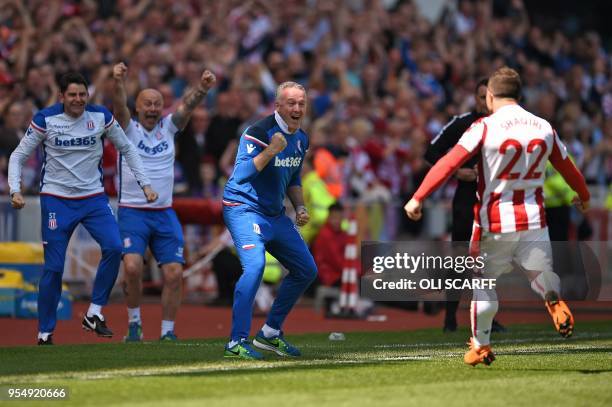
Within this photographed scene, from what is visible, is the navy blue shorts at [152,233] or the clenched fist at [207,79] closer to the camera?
the clenched fist at [207,79]

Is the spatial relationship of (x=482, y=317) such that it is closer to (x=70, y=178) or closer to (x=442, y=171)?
(x=442, y=171)

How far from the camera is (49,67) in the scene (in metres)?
18.5

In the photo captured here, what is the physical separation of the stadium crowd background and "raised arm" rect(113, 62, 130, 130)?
431 centimetres

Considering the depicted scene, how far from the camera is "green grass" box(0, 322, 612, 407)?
8445 millimetres

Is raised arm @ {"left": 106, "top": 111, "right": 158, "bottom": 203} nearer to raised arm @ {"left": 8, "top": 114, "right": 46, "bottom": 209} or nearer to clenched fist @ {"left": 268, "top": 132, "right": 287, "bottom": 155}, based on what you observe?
raised arm @ {"left": 8, "top": 114, "right": 46, "bottom": 209}

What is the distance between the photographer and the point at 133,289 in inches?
523

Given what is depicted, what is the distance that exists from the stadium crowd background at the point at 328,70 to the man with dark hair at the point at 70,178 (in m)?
4.75

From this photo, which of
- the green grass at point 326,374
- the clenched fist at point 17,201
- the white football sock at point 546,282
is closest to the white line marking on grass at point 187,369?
the green grass at point 326,374

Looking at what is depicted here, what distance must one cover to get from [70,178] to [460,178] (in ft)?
13.3

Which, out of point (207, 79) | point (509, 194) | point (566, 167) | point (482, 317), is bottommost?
point (482, 317)

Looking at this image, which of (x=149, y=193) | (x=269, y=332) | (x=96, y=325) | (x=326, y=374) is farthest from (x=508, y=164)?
(x=96, y=325)

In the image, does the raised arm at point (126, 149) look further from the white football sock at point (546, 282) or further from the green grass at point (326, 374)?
the white football sock at point (546, 282)

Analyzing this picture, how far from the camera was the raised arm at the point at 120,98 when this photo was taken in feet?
41.2

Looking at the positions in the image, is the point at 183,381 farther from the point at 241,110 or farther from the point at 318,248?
the point at 241,110
